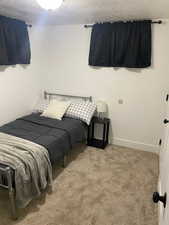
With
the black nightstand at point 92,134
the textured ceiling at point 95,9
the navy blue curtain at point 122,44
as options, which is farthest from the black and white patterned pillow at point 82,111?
the textured ceiling at point 95,9

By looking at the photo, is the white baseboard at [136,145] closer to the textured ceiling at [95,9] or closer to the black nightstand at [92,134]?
the black nightstand at [92,134]

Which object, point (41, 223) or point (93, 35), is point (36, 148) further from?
point (93, 35)

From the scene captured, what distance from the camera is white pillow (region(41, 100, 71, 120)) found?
327 centimetres

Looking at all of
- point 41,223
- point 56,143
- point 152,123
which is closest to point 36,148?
point 56,143

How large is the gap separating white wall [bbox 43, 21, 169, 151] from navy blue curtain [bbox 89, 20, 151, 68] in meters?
0.13

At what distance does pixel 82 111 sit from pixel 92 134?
0.61 metres

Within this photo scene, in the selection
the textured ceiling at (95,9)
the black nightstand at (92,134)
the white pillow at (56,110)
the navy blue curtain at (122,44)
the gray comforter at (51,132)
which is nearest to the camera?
the textured ceiling at (95,9)

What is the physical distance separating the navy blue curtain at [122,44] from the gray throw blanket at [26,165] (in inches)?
77.8

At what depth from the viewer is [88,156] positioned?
318cm

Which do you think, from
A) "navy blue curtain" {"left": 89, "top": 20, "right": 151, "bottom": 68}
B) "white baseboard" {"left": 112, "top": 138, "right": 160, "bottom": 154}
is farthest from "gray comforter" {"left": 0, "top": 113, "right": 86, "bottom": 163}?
"navy blue curtain" {"left": 89, "top": 20, "right": 151, "bottom": 68}

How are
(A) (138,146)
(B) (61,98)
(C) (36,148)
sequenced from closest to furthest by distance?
(C) (36,148) → (A) (138,146) → (B) (61,98)

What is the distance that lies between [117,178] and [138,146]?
1.04 m

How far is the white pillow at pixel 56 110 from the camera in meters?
3.27

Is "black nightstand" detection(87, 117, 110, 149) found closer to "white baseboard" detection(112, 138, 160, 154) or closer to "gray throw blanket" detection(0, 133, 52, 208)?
"white baseboard" detection(112, 138, 160, 154)
